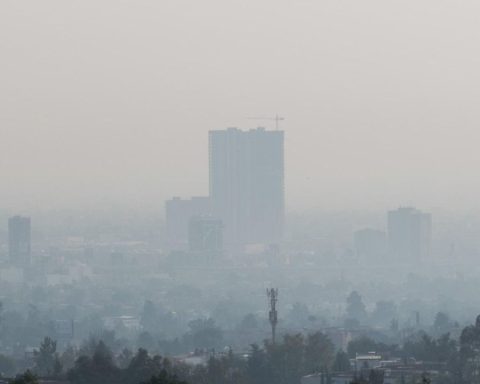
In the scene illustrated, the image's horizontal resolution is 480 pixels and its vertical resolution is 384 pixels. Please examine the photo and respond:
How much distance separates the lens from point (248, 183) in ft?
516

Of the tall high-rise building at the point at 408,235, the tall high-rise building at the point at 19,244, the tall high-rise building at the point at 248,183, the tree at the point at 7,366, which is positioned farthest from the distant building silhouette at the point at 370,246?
the tree at the point at 7,366

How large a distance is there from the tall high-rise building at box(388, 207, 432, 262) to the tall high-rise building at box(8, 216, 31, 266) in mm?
20353

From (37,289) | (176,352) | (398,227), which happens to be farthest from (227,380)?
(398,227)

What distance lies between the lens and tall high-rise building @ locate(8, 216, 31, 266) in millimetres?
127375

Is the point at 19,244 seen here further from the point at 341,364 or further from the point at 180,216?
the point at 341,364

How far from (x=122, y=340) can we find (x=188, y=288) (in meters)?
39.1

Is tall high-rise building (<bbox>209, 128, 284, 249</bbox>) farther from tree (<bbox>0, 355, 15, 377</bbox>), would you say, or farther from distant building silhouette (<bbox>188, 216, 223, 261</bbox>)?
tree (<bbox>0, 355, 15, 377</bbox>)

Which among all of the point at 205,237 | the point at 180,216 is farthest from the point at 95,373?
the point at 180,216

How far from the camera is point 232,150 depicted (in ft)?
519

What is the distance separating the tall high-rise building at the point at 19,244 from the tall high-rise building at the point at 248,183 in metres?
22.9

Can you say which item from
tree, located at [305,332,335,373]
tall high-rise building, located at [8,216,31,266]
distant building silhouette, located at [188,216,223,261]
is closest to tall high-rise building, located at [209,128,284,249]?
distant building silhouette, located at [188,216,223,261]

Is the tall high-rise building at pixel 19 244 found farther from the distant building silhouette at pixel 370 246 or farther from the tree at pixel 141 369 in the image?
the tree at pixel 141 369

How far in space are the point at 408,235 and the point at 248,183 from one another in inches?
911

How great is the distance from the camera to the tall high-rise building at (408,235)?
444 feet
